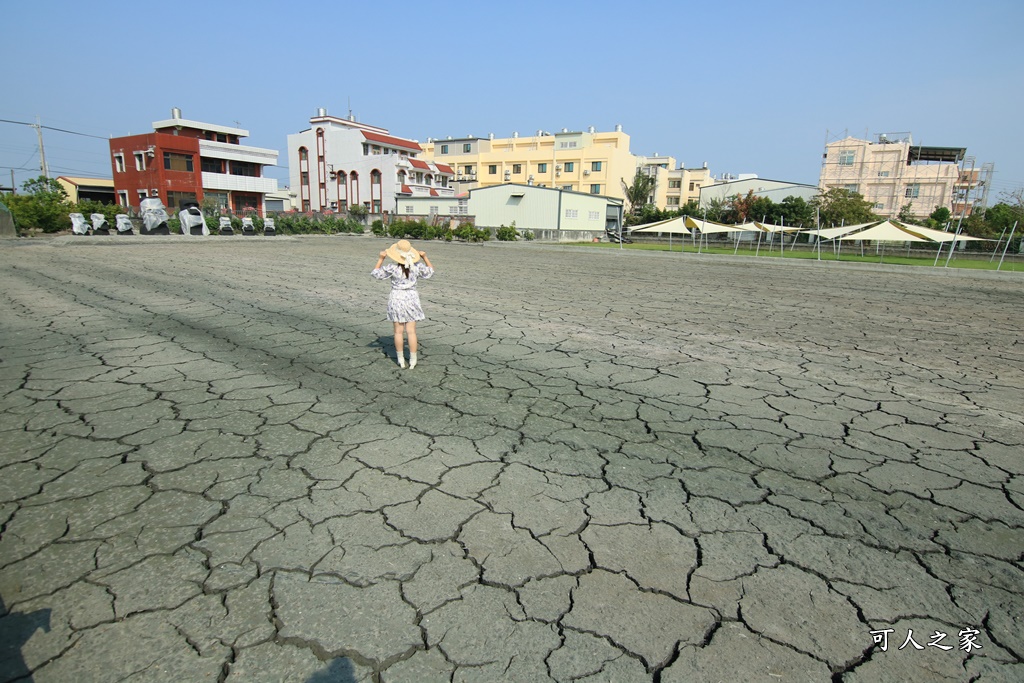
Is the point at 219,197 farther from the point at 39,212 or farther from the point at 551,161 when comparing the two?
the point at 551,161

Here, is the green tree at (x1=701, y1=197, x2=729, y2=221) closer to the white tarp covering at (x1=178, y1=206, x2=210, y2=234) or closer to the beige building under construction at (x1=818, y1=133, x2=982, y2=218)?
the beige building under construction at (x1=818, y1=133, x2=982, y2=218)

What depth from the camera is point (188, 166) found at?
50156 millimetres

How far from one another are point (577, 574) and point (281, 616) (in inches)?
50.2

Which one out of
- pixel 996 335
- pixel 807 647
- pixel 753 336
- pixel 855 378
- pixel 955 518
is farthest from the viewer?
pixel 996 335

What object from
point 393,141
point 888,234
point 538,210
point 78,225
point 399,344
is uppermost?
point 393,141

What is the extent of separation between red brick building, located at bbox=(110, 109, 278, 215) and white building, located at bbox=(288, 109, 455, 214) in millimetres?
7173

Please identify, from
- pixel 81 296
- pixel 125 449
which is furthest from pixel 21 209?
pixel 125 449

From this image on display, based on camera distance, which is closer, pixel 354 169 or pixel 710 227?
pixel 710 227

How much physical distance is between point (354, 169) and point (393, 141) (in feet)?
21.2

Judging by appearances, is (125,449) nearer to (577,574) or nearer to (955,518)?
(577,574)

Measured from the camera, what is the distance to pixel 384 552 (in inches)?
103

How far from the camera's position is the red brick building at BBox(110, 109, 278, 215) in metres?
48.7

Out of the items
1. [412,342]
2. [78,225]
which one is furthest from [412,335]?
[78,225]

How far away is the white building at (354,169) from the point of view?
187ft
